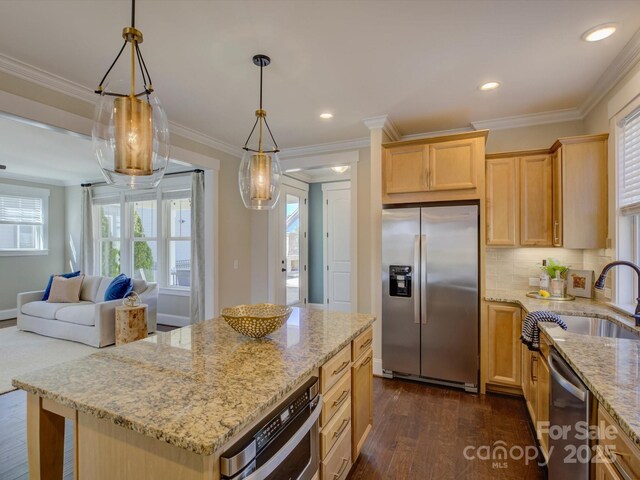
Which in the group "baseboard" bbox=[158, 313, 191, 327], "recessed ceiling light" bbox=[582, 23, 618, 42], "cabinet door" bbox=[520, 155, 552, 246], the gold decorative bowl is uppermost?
"recessed ceiling light" bbox=[582, 23, 618, 42]

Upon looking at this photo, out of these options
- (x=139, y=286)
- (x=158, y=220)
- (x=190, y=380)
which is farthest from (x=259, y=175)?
(x=158, y=220)

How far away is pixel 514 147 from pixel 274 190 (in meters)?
2.70

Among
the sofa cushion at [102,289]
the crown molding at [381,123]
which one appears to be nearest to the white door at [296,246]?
the crown molding at [381,123]

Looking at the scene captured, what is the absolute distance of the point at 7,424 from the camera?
2.48m

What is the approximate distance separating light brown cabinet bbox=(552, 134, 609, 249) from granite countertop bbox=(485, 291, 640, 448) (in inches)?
28.6

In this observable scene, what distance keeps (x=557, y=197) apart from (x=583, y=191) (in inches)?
7.4

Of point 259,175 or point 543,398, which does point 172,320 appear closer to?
point 259,175

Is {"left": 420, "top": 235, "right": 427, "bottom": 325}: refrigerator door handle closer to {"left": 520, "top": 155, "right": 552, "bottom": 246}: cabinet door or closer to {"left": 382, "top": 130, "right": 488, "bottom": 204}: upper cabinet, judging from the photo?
{"left": 382, "top": 130, "right": 488, "bottom": 204}: upper cabinet

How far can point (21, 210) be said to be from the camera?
6336mm

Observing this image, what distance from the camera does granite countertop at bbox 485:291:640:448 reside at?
1.01 m

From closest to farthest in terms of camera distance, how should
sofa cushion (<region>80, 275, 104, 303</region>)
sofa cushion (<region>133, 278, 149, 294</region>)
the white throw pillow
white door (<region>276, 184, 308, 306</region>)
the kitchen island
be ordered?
the kitchen island < sofa cushion (<region>133, 278, 149, 294</region>) < the white throw pillow < sofa cushion (<region>80, 275, 104, 303</region>) < white door (<region>276, 184, 308, 306</region>)

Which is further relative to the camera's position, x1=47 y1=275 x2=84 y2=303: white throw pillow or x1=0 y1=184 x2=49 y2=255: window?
x1=0 y1=184 x2=49 y2=255: window

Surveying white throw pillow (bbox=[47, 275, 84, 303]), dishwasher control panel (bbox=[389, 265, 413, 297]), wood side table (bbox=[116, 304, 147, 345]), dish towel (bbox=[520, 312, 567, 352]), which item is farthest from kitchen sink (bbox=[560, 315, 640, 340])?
white throw pillow (bbox=[47, 275, 84, 303])

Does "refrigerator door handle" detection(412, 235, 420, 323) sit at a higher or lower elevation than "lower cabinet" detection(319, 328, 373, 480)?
higher
